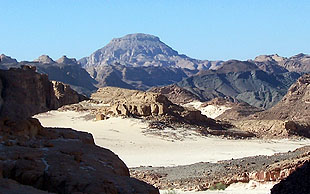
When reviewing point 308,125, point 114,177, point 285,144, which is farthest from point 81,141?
point 308,125

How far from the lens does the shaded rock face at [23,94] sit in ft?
37.3

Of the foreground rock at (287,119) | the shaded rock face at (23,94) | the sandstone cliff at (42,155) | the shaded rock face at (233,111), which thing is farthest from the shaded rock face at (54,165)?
the shaded rock face at (233,111)

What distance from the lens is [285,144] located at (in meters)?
36.4

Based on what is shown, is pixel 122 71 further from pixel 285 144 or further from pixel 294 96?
pixel 285 144

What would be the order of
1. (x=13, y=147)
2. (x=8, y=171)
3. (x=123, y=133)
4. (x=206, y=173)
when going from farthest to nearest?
(x=123, y=133) → (x=206, y=173) → (x=13, y=147) → (x=8, y=171)

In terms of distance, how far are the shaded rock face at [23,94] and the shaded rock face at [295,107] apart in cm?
4312

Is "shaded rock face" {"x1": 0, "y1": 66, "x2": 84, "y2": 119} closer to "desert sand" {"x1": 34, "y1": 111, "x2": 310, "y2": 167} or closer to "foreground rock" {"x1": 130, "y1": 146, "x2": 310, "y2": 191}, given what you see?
"foreground rock" {"x1": 130, "y1": 146, "x2": 310, "y2": 191}

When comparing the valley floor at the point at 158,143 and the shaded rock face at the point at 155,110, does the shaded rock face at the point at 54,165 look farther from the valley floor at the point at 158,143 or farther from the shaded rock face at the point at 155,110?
the shaded rock face at the point at 155,110

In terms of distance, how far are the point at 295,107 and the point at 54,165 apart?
52.1 meters

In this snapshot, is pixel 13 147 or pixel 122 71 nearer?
pixel 13 147

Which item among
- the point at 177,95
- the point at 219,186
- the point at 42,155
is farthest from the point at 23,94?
the point at 177,95

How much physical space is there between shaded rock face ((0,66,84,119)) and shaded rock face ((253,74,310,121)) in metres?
43.1

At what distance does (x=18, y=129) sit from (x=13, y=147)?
814mm

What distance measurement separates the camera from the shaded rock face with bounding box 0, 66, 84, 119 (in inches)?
448
